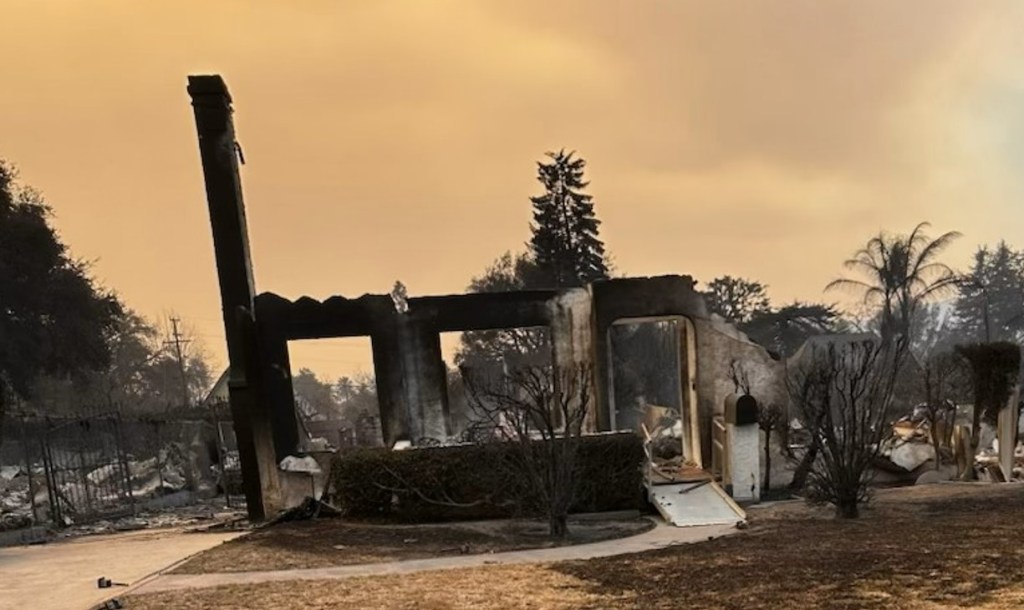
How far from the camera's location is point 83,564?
1041cm

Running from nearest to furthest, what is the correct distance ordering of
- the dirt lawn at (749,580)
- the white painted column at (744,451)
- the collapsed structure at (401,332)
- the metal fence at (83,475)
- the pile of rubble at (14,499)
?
the dirt lawn at (749,580) → the white painted column at (744,451) → the pile of rubble at (14,499) → the metal fence at (83,475) → the collapsed structure at (401,332)

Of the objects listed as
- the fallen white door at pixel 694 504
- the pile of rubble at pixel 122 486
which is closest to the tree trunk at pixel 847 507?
the fallen white door at pixel 694 504

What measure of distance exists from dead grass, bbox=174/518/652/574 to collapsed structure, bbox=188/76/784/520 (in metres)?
3.48

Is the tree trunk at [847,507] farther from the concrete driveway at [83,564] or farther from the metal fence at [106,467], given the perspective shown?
the metal fence at [106,467]

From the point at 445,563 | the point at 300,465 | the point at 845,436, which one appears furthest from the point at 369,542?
the point at 845,436

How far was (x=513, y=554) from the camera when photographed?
10.5 metres

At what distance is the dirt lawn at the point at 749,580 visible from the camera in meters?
6.02

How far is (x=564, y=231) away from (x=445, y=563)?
34.0 metres

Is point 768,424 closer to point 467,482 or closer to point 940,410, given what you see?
point 467,482

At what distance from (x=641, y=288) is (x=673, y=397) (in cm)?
2460

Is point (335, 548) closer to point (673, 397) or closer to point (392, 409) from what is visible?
point (392, 409)

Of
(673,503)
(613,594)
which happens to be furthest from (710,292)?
(613,594)

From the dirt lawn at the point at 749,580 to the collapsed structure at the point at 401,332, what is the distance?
783 centimetres

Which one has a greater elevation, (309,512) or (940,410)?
(309,512)
